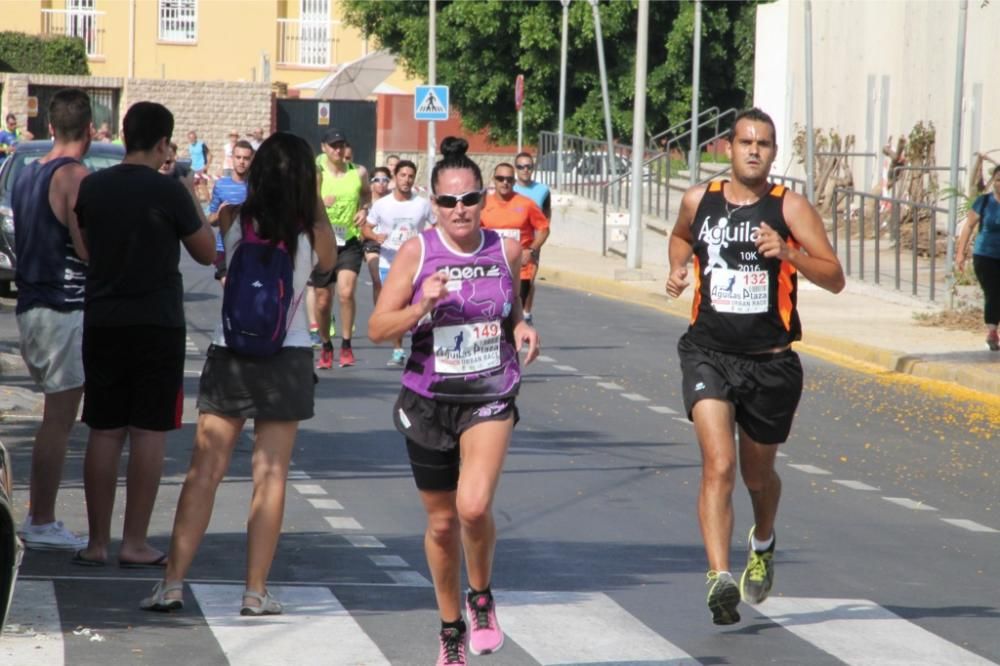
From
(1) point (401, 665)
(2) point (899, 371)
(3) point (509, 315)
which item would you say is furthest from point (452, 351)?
(2) point (899, 371)

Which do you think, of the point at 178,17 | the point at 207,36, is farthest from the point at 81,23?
the point at 207,36

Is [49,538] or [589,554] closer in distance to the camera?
[49,538]

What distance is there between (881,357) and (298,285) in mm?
12681

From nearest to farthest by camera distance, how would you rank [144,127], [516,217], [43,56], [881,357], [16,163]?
[144,127] → [516,217] → [881,357] → [16,163] → [43,56]

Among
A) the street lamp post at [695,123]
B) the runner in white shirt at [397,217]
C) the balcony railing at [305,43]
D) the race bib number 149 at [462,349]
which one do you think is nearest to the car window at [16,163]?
the runner in white shirt at [397,217]

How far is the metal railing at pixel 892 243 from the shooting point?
25297mm

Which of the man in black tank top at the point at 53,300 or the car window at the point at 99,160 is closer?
the man in black tank top at the point at 53,300

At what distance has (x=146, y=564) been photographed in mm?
8734

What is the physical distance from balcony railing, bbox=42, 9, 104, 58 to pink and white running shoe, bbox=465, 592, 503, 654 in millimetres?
63846

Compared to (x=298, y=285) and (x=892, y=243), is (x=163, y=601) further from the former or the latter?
(x=892, y=243)

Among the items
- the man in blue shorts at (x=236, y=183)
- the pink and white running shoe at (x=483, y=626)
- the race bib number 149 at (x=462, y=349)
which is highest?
the man in blue shorts at (x=236, y=183)

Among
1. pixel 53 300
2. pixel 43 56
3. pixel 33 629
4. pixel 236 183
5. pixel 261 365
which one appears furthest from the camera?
pixel 43 56

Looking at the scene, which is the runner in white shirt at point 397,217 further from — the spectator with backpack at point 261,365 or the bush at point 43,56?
the bush at point 43,56

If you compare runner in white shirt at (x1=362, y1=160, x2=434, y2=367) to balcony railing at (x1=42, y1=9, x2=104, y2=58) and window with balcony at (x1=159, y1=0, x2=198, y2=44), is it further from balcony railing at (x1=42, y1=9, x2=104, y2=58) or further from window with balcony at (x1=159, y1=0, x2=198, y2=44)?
window with balcony at (x1=159, y1=0, x2=198, y2=44)
